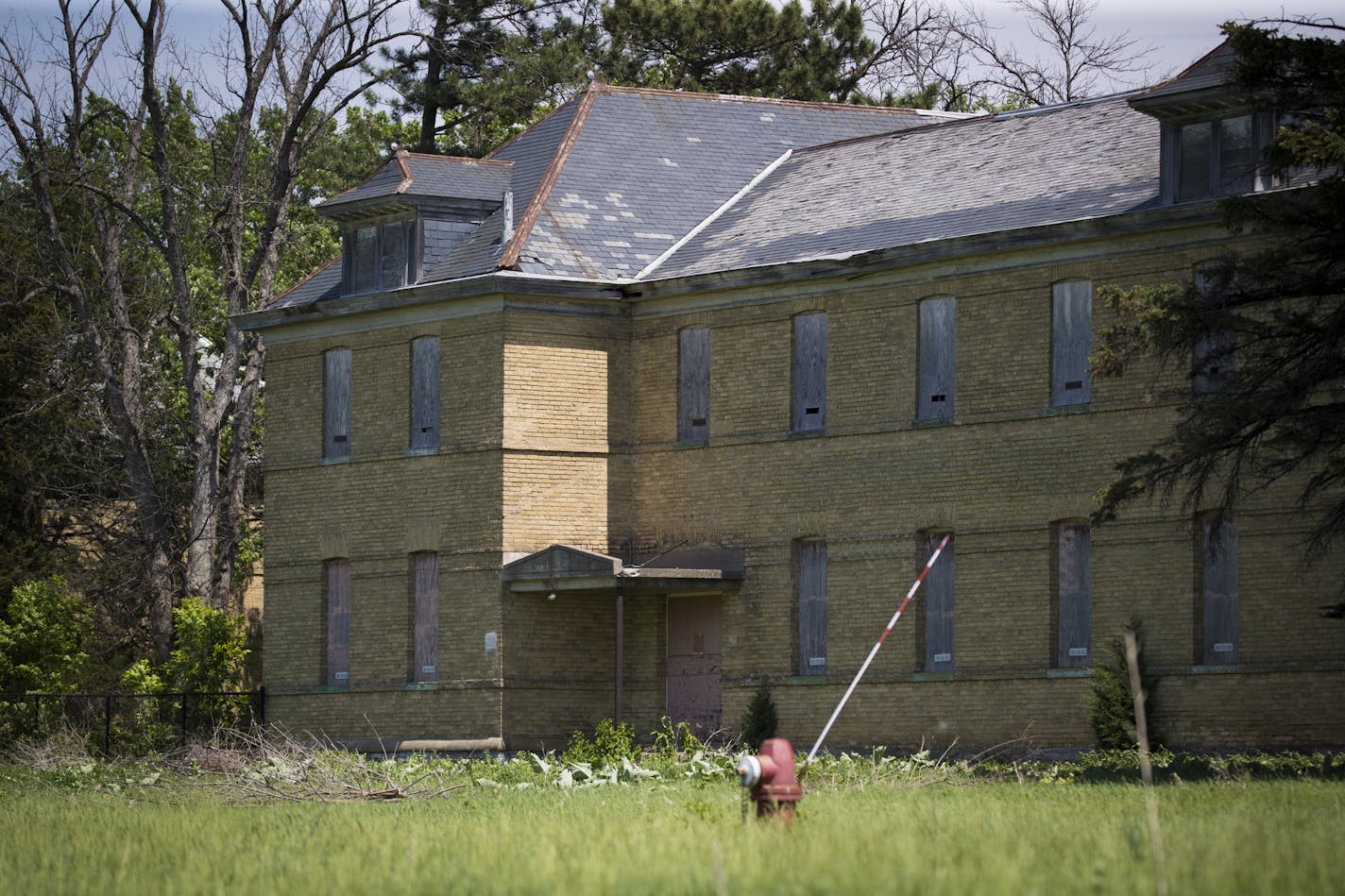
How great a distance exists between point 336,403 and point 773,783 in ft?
66.2

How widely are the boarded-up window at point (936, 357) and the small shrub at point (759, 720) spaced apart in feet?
15.3

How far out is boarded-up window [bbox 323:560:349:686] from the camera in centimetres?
3438

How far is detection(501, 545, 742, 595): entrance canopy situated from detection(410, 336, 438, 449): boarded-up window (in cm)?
276

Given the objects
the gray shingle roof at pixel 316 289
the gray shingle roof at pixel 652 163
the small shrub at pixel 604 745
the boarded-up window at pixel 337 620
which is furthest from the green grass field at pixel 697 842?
the gray shingle roof at pixel 316 289

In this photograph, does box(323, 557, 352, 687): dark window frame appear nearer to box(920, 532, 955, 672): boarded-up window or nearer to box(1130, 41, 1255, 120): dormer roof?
box(920, 532, 955, 672): boarded-up window

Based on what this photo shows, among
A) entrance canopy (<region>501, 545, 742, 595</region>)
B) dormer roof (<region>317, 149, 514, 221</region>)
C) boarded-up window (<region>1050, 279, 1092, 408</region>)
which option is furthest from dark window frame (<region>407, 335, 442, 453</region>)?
boarded-up window (<region>1050, 279, 1092, 408</region>)

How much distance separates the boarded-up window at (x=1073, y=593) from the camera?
93.5 ft

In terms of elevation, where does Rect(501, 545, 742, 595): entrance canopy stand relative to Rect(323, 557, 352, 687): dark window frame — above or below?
above

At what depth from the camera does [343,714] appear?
3403 centimetres

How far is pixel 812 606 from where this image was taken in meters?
31.2

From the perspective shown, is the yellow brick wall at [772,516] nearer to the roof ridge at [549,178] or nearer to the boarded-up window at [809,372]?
the boarded-up window at [809,372]

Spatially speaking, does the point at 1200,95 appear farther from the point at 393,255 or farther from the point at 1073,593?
the point at 393,255

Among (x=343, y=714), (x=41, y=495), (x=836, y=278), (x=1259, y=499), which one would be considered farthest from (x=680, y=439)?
(x=41, y=495)

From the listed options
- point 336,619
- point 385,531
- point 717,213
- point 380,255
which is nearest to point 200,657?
point 336,619
